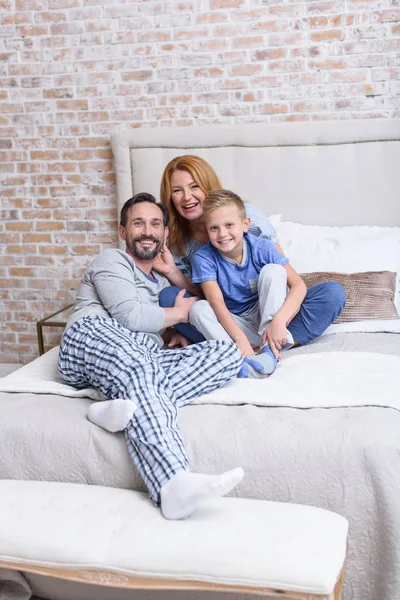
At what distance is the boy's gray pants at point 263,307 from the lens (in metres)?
2.47

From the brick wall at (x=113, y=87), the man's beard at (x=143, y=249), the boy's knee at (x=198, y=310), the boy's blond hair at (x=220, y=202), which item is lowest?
the boy's knee at (x=198, y=310)

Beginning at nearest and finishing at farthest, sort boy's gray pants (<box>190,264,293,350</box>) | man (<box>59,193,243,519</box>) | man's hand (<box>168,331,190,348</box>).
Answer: man (<box>59,193,243,519</box>) < boy's gray pants (<box>190,264,293,350</box>) < man's hand (<box>168,331,190,348</box>)

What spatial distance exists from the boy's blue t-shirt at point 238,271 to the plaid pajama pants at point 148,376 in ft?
1.36

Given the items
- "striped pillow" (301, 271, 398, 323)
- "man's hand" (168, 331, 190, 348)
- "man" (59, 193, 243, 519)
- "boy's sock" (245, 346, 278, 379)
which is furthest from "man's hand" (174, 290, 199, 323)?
"striped pillow" (301, 271, 398, 323)

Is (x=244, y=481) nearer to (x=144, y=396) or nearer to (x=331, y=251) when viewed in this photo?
(x=144, y=396)

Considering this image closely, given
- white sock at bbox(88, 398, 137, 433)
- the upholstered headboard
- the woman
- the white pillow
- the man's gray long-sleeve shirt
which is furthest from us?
the upholstered headboard

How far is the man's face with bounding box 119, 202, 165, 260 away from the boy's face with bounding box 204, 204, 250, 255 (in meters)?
0.21

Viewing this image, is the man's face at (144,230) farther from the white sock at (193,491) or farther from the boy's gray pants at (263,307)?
the white sock at (193,491)

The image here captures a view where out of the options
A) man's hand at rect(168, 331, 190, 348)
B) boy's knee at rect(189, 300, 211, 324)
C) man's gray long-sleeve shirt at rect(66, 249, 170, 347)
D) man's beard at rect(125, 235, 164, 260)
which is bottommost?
man's hand at rect(168, 331, 190, 348)

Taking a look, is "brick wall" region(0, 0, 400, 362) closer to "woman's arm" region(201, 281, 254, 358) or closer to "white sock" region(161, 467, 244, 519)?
"woman's arm" region(201, 281, 254, 358)

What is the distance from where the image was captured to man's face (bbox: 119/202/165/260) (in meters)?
2.57

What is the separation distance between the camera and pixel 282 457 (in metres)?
1.64

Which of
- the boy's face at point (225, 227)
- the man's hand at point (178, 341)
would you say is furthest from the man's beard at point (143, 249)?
the man's hand at point (178, 341)

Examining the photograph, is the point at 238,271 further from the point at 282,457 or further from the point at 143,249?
the point at 282,457
